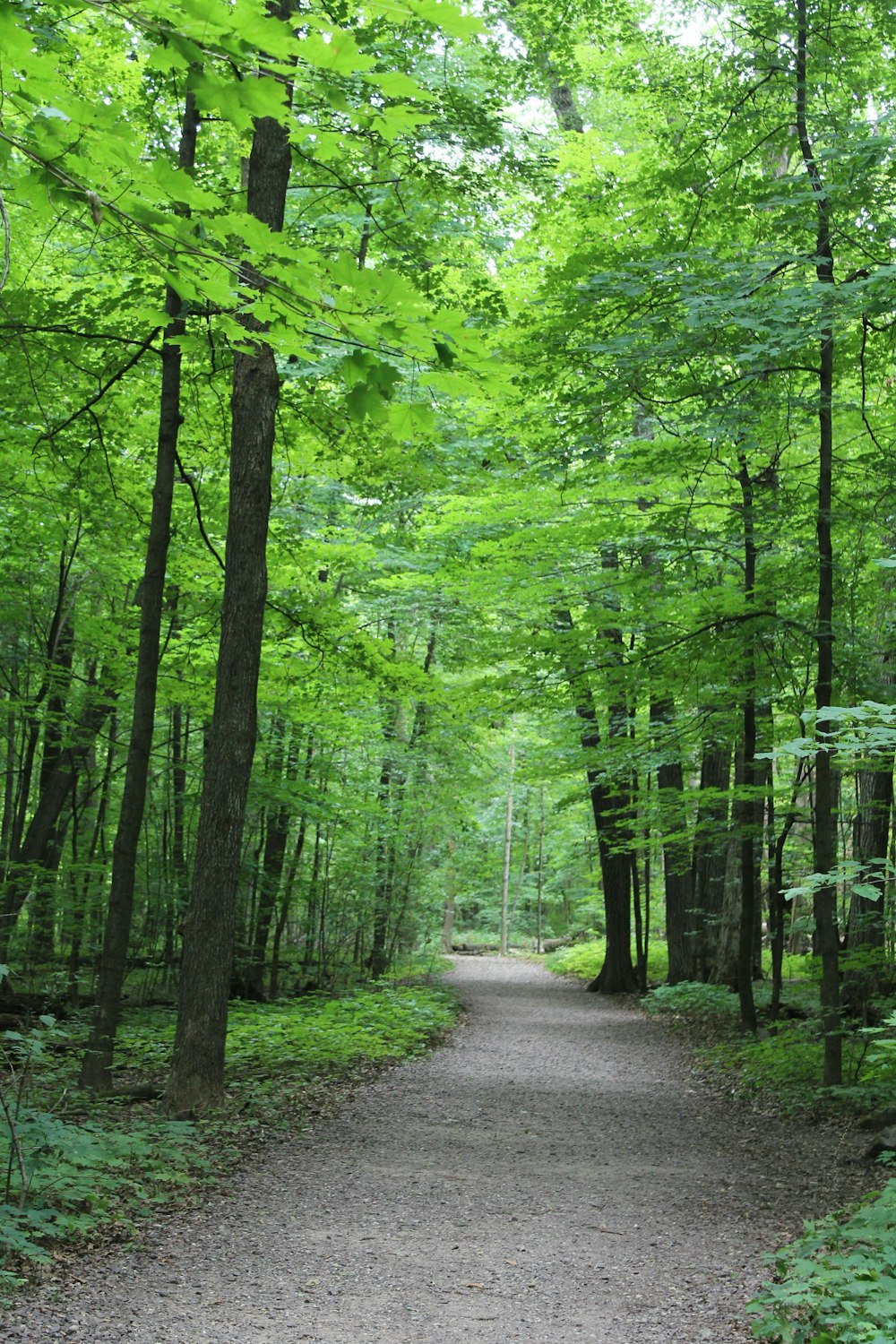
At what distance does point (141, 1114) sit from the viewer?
6.76 m

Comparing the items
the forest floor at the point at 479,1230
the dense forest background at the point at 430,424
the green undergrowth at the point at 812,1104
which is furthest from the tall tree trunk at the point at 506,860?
the forest floor at the point at 479,1230

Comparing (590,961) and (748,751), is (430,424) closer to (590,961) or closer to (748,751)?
(748,751)

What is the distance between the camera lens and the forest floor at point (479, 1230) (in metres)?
3.75

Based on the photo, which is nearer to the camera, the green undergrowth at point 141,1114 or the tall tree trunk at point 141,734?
the green undergrowth at point 141,1114

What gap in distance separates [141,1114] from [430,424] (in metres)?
5.67

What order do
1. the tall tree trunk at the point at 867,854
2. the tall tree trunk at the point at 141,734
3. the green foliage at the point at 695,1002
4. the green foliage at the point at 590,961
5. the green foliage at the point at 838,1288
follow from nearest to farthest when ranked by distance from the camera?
the green foliage at the point at 838,1288 < the tall tree trunk at the point at 141,734 < the tall tree trunk at the point at 867,854 < the green foliage at the point at 695,1002 < the green foliage at the point at 590,961

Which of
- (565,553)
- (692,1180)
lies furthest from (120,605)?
(692,1180)

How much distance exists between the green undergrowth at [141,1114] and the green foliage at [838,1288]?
9.07 feet

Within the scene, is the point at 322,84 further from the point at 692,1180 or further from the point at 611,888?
the point at 611,888

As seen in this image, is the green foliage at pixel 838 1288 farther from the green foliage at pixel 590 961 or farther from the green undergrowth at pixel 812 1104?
the green foliage at pixel 590 961

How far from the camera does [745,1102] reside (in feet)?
28.0

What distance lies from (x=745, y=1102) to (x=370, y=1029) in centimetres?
471

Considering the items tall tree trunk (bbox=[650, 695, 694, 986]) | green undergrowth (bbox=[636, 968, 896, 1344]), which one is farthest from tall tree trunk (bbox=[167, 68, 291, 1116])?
tall tree trunk (bbox=[650, 695, 694, 986])

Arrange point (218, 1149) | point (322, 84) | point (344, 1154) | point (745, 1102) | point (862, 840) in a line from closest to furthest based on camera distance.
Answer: point (322, 84), point (218, 1149), point (344, 1154), point (745, 1102), point (862, 840)
